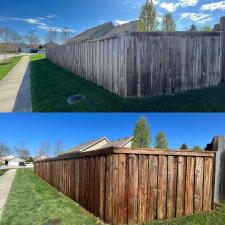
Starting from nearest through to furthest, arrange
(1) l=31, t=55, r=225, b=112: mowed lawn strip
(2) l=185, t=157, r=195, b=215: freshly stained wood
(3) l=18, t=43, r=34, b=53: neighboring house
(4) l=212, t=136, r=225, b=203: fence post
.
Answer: (2) l=185, t=157, r=195, b=215: freshly stained wood, (4) l=212, t=136, r=225, b=203: fence post, (1) l=31, t=55, r=225, b=112: mowed lawn strip, (3) l=18, t=43, r=34, b=53: neighboring house

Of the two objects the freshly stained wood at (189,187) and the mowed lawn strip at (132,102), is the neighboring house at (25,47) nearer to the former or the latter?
the mowed lawn strip at (132,102)

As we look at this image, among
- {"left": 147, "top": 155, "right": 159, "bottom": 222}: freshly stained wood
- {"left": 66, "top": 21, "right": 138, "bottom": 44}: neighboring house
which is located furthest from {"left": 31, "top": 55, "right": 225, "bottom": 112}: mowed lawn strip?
{"left": 66, "top": 21, "right": 138, "bottom": 44}: neighboring house

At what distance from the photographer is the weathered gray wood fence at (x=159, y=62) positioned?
9398 millimetres

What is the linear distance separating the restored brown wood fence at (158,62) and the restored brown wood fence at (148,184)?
13.5ft

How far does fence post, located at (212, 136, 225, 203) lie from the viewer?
5746 mm

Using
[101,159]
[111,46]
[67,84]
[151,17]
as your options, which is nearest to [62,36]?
[151,17]

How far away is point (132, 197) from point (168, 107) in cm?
432

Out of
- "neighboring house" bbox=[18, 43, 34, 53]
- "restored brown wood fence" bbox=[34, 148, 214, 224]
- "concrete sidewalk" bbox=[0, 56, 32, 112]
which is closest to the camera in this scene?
"restored brown wood fence" bbox=[34, 148, 214, 224]

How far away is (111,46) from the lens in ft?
34.8

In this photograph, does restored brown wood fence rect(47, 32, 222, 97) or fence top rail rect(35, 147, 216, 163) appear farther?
restored brown wood fence rect(47, 32, 222, 97)

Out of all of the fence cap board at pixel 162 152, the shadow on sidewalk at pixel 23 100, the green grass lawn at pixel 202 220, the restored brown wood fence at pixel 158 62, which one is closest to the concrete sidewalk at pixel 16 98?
the shadow on sidewalk at pixel 23 100

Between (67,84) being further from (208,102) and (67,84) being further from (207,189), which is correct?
(207,189)

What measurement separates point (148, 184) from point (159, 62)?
215 inches

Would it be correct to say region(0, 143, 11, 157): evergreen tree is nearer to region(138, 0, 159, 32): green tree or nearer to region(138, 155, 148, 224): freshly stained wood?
region(138, 0, 159, 32): green tree
